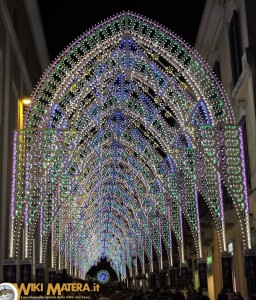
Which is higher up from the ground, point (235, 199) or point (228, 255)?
point (235, 199)

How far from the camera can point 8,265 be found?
70.9 ft

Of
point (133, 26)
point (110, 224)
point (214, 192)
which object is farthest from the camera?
point (110, 224)

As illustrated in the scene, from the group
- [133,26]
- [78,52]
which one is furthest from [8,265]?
[133,26]

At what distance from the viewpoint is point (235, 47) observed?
91.4 feet

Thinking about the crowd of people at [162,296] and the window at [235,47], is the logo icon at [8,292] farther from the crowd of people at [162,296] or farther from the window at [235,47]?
the window at [235,47]

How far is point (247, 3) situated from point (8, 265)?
13.7 meters

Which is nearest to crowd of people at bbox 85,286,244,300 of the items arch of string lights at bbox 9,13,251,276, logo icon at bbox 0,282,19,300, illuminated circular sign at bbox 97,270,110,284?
arch of string lights at bbox 9,13,251,276

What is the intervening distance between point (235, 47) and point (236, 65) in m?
0.79

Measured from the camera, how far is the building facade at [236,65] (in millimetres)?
24938

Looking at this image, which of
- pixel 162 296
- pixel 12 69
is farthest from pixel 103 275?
pixel 162 296

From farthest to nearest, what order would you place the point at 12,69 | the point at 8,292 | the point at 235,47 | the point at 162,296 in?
the point at 12,69
the point at 235,47
the point at 162,296
the point at 8,292

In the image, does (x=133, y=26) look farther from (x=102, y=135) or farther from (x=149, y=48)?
(x=102, y=135)

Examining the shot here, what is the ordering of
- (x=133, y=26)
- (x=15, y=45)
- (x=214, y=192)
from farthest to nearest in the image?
(x=15, y=45)
(x=214, y=192)
(x=133, y=26)

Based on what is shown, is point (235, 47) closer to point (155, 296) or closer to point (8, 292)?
point (155, 296)
